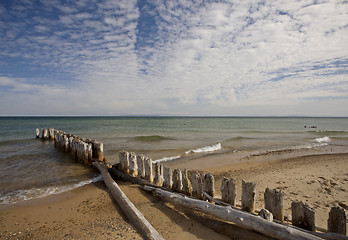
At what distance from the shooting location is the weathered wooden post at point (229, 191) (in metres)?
4.41

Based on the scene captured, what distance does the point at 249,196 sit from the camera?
413 cm

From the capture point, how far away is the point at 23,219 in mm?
4938

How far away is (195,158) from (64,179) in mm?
7567

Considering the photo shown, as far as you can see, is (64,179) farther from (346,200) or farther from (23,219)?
(346,200)

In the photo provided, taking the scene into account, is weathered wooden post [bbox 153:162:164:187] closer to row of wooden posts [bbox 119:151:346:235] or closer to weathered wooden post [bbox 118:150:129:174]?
row of wooden posts [bbox 119:151:346:235]

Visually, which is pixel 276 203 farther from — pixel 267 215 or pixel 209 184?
pixel 209 184

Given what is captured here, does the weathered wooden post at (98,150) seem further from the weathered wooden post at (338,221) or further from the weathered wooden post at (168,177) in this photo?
the weathered wooden post at (338,221)

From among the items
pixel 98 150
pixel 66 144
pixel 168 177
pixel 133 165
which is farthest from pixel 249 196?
pixel 66 144

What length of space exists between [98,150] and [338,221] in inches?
396

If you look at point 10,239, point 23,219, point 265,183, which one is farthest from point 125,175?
point 265,183

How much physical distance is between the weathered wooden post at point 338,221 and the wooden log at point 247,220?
577mm

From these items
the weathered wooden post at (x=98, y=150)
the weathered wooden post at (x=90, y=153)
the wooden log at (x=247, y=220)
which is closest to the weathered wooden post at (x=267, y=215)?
the wooden log at (x=247, y=220)

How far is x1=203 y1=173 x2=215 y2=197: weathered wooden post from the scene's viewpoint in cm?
486

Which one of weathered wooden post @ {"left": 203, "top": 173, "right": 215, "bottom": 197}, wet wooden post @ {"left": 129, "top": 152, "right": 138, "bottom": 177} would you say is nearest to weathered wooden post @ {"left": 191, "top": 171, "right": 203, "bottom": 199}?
weathered wooden post @ {"left": 203, "top": 173, "right": 215, "bottom": 197}
